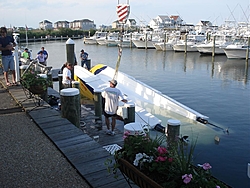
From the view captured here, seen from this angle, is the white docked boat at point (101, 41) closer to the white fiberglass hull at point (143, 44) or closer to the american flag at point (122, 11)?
the white fiberglass hull at point (143, 44)

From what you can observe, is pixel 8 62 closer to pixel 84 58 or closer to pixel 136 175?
pixel 136 175

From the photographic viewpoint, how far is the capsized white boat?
1139 centimetres

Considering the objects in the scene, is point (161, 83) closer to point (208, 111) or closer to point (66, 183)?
point (208, 111)

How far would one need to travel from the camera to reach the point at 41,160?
14.4ft

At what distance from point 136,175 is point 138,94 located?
11055 mm

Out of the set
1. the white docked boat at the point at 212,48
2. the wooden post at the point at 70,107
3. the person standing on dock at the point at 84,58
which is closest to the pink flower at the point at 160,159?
the wooden post at the point at 70,107

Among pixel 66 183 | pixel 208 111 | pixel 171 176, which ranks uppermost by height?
pixel 171 176

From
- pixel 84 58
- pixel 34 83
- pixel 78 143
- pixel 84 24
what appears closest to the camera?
pixel 78 143

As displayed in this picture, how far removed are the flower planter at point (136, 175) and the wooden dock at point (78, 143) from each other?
2.34 feet

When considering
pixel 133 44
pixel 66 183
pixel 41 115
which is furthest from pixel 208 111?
pixel 133 44

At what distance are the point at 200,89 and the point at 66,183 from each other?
1753cm

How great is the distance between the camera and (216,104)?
15883mm

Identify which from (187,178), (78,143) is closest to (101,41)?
(78,143)

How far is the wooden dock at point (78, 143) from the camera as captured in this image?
384cm
